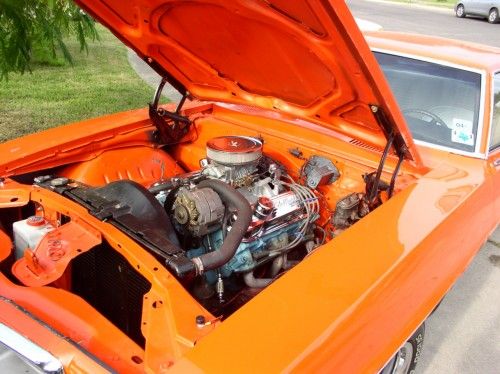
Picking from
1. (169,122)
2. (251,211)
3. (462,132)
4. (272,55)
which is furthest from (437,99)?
(169,122)

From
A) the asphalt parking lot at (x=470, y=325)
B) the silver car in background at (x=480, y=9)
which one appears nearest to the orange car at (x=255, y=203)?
the asphalt parking lot at (x=470, y=325)

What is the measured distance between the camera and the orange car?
140cm

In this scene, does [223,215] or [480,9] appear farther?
[480,9]

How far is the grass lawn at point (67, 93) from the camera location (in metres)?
5.68

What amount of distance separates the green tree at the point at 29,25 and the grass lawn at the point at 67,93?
184 cm

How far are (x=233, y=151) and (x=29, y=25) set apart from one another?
6.29ft

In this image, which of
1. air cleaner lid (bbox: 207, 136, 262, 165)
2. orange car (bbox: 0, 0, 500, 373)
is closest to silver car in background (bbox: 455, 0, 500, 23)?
orange car (bbox: 0, 0, 500, 373)

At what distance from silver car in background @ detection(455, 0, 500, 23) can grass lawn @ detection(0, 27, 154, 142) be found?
45.1ft

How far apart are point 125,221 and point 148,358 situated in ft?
1.96

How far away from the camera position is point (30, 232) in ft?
6.00

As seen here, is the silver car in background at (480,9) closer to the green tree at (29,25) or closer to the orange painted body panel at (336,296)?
the green tree at (29,25)

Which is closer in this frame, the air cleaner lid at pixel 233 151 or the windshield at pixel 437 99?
the air cleaner lid at pixel 233 151

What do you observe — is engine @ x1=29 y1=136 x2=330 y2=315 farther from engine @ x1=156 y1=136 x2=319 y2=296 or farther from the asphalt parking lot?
the asphalt parking lot

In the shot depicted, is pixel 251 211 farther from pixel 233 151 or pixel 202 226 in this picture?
pixel 233 151
